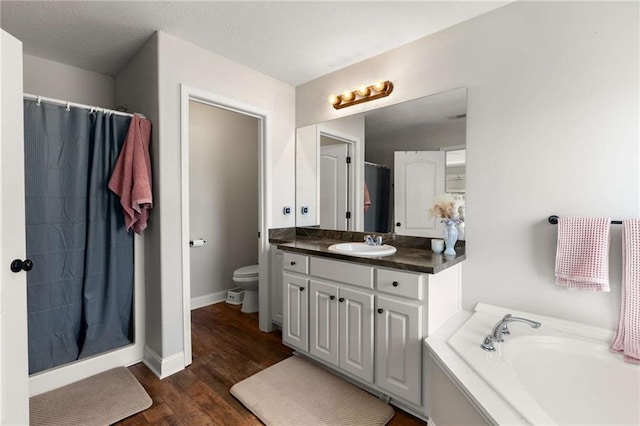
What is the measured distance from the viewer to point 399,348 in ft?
5.53

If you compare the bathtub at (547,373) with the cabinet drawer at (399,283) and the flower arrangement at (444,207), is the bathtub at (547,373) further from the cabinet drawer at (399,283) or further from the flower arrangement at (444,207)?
the flower arrangement at (444,207)

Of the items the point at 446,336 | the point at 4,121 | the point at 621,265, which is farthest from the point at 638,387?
the point at 4,121

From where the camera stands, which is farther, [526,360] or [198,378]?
[198,378]

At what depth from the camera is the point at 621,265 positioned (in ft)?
4.83

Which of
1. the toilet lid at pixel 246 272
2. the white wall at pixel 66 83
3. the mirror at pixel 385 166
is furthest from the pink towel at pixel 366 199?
the white wall at pixel 66 83

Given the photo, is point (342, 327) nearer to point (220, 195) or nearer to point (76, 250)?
point (76, 250)

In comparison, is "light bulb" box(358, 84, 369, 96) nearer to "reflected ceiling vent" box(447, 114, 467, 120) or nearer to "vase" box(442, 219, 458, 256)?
"reflected ceiling vent" box(447, 114, 467, 120)

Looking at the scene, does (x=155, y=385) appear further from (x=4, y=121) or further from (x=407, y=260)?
(x=407, y=260)

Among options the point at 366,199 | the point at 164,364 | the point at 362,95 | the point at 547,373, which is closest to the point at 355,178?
the point at 366,199

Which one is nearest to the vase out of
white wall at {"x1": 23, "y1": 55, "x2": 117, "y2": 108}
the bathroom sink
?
the bathroom sink

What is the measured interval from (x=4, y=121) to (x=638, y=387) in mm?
Result: 2938

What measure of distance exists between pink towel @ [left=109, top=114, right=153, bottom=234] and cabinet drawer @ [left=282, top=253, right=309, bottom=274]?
1036 mm

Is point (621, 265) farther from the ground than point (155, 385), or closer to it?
farther from the ground

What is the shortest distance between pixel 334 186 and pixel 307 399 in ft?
5.52
